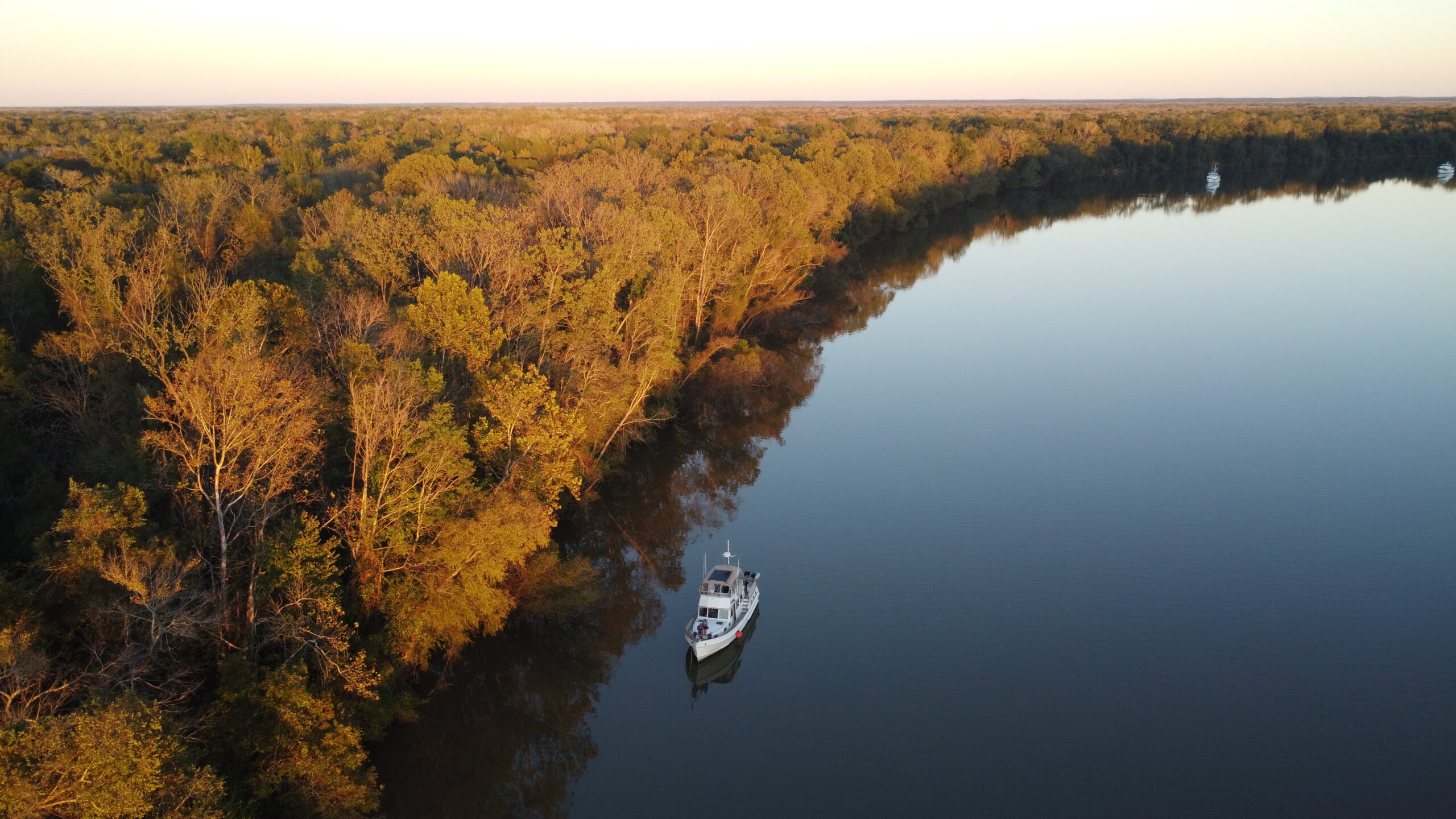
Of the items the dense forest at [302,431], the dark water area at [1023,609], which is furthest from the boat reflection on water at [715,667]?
the dense forest at [302,431]

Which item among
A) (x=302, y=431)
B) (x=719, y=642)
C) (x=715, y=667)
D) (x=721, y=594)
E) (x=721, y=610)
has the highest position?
(x=302, y=431)

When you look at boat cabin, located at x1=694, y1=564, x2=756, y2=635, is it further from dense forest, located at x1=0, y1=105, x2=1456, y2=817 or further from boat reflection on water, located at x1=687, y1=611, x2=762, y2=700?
dense forest, located at x1=0, y1=105, x2=1456, y2=817

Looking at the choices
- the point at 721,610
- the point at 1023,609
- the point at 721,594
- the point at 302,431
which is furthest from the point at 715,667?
the point at 302,431

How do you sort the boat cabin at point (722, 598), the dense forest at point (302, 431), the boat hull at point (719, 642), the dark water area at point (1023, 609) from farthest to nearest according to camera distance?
the boat cabin at point (722, 598) < the boat hull at point (719, 642) < the dark water area at point (1023, 609) < the dense forest at point (302, 431)

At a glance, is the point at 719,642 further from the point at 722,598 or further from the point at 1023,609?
the point at 1023,609

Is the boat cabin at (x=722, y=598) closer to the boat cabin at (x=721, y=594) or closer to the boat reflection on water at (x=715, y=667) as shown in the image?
the boat cabin at (x=721, y=594)

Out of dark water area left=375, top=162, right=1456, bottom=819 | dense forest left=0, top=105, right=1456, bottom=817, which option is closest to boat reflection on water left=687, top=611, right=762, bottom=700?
dark water area left=375, top=162, right=1456, bottom=819
